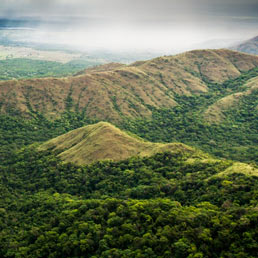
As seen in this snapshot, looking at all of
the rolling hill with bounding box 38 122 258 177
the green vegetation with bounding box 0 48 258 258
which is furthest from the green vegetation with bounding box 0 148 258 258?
the rolling hill with bounding box 38 122 258 177

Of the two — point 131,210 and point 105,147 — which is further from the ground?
point 105,147

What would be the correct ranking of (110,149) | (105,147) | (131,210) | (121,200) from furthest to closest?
(105,147), (110,149), (121,200), (131,210)

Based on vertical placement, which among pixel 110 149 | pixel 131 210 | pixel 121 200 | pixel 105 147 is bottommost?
pixel 121 200

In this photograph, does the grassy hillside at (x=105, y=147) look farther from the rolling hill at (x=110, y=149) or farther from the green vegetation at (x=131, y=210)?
the green vegetation at (x=131, y=210)

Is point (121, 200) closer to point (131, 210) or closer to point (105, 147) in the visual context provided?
point (131, 210)

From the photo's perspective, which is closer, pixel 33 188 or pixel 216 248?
pixel 216 248

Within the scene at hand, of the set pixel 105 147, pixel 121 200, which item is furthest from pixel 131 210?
pixel 105 147

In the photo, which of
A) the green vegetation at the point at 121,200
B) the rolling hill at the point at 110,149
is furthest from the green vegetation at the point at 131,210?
the rolling hill at the point at 110,149

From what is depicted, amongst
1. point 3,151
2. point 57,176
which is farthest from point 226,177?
point 3,151

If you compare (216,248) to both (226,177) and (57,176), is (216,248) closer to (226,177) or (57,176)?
(226,177)
